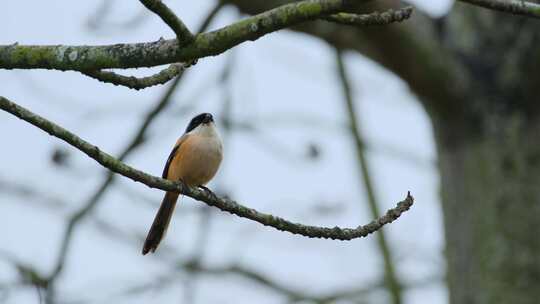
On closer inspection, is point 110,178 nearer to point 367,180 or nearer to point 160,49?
point 367,180

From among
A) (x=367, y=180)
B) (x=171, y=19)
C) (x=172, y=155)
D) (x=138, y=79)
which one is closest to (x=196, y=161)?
(x=172, y=155)

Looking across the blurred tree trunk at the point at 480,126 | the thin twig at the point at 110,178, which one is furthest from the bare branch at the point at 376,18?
the blurred tree trunk at the point at 480,126

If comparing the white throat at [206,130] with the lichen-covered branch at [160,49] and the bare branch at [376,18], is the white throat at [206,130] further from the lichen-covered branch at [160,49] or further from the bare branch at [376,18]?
the lichen-covered branch at [160,49]

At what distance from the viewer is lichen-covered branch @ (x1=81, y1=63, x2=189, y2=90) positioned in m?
3.30

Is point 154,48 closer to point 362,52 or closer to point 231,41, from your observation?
point 231,41

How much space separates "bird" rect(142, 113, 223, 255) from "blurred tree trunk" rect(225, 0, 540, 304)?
1.16m

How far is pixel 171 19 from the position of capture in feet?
9.86

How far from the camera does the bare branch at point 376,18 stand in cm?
331

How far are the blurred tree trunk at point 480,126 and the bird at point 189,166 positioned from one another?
1163 mm

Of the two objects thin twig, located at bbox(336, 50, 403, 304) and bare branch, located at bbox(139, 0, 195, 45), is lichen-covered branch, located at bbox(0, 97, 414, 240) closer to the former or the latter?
bare branch, located at bbox(139, 0, 195, 45)

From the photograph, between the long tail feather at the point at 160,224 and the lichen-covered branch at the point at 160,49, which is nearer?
the lichen-covered branch at the point at 160,49

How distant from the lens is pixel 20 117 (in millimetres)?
3229


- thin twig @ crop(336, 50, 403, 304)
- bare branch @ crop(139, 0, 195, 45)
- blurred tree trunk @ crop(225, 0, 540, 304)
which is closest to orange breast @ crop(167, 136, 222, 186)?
blurred tree trunk @ crop(225, 0, 540, 304)

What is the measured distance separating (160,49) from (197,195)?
983mm
